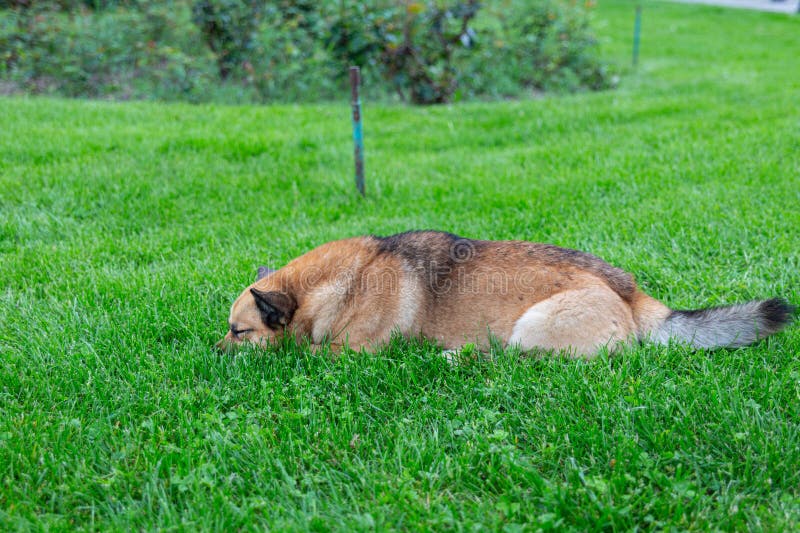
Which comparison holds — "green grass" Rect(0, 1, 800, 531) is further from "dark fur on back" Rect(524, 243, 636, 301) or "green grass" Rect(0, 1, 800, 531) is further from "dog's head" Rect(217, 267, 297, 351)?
"dark fur on back" Rect(524, 243, 636, 301)

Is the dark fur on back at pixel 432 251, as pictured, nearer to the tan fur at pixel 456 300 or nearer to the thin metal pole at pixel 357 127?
the tan fur at pixel 456 300

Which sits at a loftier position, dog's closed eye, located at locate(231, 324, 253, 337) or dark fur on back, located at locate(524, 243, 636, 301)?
dark fur on back, located at locate(524, 243, 636, 301)

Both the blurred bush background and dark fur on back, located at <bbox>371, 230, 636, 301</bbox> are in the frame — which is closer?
dark fur on back, located at <bbox>371, 230, 636, 301</bbox>

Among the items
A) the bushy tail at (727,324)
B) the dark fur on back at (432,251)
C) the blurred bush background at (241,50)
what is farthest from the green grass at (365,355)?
the blurred bush background at (241,50)

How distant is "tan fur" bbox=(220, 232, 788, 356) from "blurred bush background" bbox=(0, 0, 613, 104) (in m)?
5.60

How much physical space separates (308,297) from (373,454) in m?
1.07

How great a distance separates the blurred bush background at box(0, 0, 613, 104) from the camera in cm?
832

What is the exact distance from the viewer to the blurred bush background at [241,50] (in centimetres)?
832

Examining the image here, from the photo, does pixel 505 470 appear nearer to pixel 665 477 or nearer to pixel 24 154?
pixel 665 477

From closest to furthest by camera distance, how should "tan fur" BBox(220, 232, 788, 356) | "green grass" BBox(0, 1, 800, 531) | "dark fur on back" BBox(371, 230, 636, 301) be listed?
"green grass" BBox(0, 1, 800, 531) < "tan fur" BBox(220, 232, 788, 356) < "dark fur on back" BBox(371, 230, 636, 301)

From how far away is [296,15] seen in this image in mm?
8891

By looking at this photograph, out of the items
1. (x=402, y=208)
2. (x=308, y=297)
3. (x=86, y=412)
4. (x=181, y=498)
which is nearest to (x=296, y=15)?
(x=402, y=208)

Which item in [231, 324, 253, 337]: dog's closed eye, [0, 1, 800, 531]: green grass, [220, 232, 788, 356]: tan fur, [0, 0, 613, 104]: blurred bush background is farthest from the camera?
[0, 0, 613, 104]: blurred bush background

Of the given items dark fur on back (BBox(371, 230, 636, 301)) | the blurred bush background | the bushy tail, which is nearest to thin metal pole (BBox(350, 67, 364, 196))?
dark fur on back (BBox(371, 230, 636, 301))
